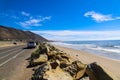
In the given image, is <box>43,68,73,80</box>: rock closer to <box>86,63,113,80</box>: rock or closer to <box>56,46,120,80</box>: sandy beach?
<box>86,63,113,80</box>: rock

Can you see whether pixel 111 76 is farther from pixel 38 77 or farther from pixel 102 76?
pixel 38 77

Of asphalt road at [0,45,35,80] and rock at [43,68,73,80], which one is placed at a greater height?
rock at [43,68,73,80]

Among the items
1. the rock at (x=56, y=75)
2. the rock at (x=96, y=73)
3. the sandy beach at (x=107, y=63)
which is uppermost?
the rock at (x=96, y=73)

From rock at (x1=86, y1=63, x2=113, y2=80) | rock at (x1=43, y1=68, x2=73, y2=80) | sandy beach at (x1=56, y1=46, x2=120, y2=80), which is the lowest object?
sandy beach at (x1=56, y1=46, x2=120, y2=80)

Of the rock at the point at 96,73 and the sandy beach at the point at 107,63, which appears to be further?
the sandy beach at the point at 107,63

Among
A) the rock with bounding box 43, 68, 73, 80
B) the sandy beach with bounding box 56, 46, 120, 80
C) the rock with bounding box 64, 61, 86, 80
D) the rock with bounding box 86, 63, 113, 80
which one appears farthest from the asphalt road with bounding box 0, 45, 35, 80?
the sandy beach with bounding box 56, 46, 120, 80

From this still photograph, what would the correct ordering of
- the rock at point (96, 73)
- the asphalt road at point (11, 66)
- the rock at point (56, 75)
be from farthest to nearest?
1. the asphalt road at point (11, 66)
2. the rock at point (56, 75)
3. the rock at point (96, 73)

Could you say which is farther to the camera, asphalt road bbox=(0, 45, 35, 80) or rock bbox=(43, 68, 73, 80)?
asphalt road bbox=(0, 45, 35, 80)

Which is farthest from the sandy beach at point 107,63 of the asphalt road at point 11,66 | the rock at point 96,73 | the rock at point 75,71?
the asphalt road at point 11,66

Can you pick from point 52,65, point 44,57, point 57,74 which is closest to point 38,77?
point 57,74

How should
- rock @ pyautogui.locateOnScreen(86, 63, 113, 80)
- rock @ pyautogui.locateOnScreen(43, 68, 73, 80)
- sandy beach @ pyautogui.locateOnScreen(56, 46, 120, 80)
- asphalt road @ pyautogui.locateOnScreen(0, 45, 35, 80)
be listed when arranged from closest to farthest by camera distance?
rock @ pyautogui.locateOnScreen(86, 63, 113, 80), sandy beach @ pyautogui.locateOnScreen(56, 46, 120, 80), rock @ pyautogui.locateOnScreen(43, 68, 73, 80), asphalt road @ pyautogui.locateOnScreen(0, 45, 35, 80)

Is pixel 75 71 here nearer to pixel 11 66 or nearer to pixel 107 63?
pixel 11 66

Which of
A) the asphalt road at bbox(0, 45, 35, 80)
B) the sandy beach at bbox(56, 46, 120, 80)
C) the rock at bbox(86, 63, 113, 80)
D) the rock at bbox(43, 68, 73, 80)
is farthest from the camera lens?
the asphalt road at bbox(0, 45, 35, 80)

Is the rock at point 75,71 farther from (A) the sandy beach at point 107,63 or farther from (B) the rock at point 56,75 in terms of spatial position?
(A) the sandy beach at point 107,63
